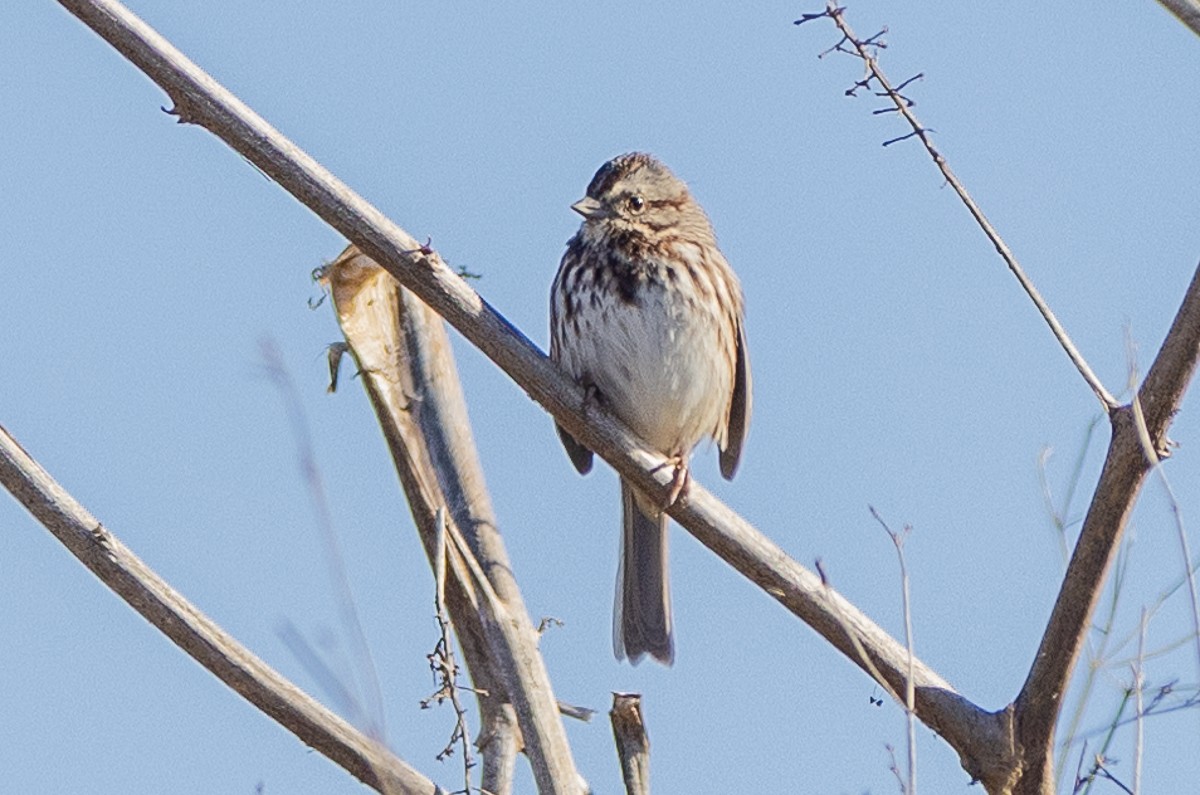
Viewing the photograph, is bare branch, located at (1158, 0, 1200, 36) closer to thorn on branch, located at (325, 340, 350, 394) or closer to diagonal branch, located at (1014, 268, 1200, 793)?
diagonal branch, located at (1014, 268, 1200, 793)

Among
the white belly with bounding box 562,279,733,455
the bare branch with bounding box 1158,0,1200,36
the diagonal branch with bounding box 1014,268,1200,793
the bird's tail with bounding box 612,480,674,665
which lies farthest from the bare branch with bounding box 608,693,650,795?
the bird's tail with bounding box 612,480,674,665

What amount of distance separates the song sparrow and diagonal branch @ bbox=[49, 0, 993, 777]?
1.04 metres

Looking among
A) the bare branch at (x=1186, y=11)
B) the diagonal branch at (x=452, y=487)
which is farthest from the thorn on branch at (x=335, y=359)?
the bare branch at (x=1186, y=11)

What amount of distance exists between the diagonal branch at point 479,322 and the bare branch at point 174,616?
804mm

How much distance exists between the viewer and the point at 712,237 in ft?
20.1

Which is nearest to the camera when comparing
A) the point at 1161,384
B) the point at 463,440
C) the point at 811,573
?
the point at 1161,384

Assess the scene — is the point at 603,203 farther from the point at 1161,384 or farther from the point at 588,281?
the point at 1161,384

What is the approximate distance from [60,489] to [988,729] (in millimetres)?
1901

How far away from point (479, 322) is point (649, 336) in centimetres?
150

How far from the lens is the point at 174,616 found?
139 inches

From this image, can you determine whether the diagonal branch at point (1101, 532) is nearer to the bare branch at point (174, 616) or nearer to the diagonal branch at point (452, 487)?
the diagonal branch at point (452, 487)

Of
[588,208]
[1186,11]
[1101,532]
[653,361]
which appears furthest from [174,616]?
[588,208]

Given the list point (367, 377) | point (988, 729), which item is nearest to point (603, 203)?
point (367, 377)

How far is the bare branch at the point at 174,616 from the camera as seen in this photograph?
11.5 ft
